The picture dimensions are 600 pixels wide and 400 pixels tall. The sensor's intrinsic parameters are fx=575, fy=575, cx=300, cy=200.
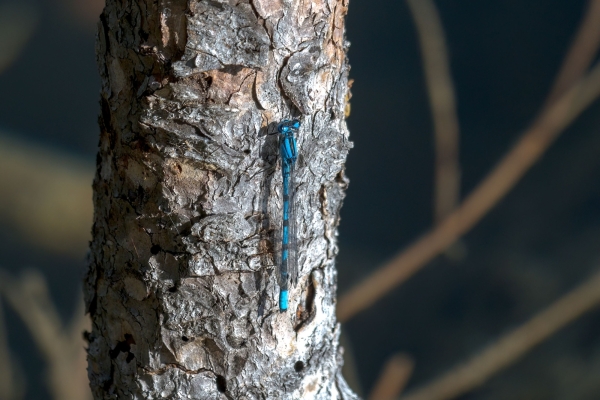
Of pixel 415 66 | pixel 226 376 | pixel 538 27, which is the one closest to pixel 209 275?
pixel 226 376

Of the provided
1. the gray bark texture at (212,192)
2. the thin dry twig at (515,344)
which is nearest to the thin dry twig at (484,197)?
the thin dry twig at (515,344)

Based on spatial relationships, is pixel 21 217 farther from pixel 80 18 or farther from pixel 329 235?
pixel 329 235

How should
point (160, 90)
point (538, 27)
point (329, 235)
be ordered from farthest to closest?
1. point (538, 27)
2. point (329, 235)
3. point (160, 90)

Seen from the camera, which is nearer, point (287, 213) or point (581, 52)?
point (287, 213)

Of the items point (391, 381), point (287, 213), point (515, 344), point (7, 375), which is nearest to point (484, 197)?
point (515, 344)

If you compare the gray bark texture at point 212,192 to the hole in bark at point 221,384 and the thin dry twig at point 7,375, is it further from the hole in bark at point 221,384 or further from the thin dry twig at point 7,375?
the thin dry twig at point 7,375

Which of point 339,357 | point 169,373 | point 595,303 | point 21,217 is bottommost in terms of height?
point 169,373

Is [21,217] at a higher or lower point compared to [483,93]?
lower

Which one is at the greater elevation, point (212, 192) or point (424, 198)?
point (424, 198)

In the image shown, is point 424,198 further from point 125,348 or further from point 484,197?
point 125,348
